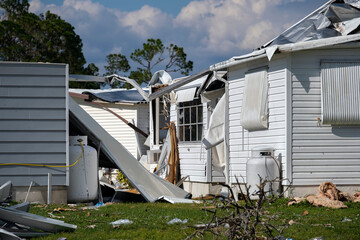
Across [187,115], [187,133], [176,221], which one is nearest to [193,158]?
[187,133]

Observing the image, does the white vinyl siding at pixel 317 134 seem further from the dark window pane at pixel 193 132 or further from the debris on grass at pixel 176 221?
the dark window pane at pixel 193 132

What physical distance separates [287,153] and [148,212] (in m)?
3.76

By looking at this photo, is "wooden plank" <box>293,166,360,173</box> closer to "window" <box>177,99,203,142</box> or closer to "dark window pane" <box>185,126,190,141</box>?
"window" <box>177,99,203,142</box>

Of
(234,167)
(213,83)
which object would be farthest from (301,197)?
(213,83)

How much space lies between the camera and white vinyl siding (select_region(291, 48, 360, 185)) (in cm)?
1367

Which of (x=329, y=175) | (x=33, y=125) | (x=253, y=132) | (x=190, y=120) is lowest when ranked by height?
(x=329, y=175)

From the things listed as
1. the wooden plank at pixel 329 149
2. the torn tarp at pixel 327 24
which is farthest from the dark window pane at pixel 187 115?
the wooden plank at pixel 329 149

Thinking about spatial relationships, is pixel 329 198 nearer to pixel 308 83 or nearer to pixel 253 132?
pixel 308 83

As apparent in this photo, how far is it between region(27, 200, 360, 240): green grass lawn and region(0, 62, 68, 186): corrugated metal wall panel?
4.87 ft

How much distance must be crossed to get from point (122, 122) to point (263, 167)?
1484 cm

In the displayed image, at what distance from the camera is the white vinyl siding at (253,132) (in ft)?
45.4

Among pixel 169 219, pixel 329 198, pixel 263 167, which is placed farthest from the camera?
pixel 263 167

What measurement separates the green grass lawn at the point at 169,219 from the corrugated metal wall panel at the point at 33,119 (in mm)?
1485

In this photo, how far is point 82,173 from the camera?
46.9 ft
